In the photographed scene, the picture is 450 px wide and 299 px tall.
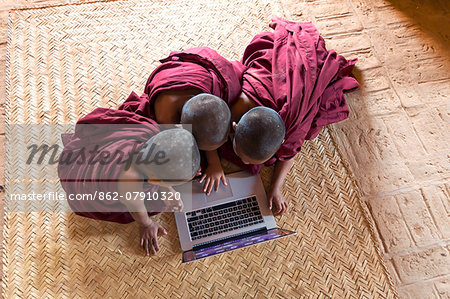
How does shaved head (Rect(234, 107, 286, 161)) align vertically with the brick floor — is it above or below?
above

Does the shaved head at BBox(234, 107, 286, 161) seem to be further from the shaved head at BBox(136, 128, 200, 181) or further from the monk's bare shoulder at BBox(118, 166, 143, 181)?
the monk's bare shoulder at BBox(118, 166, 143, 181)

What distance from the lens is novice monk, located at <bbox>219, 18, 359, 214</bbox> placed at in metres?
1.15

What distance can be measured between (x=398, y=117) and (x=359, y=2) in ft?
1.94

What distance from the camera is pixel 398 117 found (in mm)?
1452

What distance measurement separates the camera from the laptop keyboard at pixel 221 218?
1168 millimetres

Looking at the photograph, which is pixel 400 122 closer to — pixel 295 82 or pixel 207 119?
pixel 295 82

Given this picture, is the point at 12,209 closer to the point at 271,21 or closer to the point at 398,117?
the point at 271,21

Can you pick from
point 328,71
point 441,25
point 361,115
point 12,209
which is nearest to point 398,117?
point 361,115

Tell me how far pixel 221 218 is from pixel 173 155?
42 cm

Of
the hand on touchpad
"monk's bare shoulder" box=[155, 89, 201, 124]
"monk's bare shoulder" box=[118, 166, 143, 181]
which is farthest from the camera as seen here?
the hand on touchpad

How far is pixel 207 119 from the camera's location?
0.90m

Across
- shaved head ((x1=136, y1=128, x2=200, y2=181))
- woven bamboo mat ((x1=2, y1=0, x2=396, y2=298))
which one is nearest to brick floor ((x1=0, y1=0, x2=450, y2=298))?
woven bamboo mat ((x1=2, y1=0, x2=396, y2=298))

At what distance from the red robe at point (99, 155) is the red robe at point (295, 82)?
307 mm

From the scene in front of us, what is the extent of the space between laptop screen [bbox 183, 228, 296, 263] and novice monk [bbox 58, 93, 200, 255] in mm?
138
